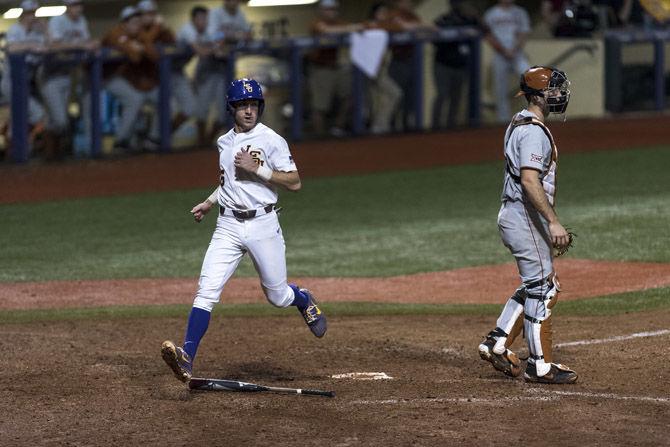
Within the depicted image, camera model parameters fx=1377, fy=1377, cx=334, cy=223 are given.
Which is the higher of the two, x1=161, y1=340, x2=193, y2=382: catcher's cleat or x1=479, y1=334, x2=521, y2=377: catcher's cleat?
x1=161, y1=340, x2=193, y2=382: catcher's cleat

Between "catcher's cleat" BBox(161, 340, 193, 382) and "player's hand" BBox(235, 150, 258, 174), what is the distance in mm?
950

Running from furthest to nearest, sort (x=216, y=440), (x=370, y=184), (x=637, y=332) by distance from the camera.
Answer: (x=370, y=184) < (x=637, y=332) < (x=216, y=440)

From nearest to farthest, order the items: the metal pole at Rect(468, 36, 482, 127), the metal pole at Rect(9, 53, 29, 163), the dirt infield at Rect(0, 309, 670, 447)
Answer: the dirt infield at Rect(0, 309, 670, 447), the metal pole at Rect(9, 53, 29, 163), the metal pole at Rect(468, 36, 482, 127)

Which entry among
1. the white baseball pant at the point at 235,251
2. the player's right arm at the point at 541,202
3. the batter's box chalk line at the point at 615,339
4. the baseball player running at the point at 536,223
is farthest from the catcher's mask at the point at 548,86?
the batter's box chalk line at the point at 615,339

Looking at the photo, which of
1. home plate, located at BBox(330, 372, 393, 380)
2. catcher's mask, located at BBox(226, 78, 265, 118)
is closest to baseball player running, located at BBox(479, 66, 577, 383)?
home plate, located at BBox(330, 372, 393, 380)

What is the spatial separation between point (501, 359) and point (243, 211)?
1.58m

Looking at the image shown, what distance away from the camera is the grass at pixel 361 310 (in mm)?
9562

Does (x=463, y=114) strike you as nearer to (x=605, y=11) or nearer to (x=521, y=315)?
(x=605, y=11)

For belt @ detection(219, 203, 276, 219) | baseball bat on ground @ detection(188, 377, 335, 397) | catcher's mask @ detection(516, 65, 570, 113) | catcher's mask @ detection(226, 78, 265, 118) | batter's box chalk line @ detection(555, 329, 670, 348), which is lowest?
batter's box chalk line @ detection(555, 329, 670, 348)

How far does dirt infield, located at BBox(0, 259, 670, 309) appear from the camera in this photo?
10156 millimetres

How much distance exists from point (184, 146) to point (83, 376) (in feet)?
34.0

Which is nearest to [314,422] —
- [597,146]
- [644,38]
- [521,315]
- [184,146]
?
[521,315]

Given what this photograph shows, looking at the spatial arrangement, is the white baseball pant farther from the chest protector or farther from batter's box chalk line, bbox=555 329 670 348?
batter's box chalk line, bbox=555 329 670 348

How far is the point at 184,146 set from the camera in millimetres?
17766
